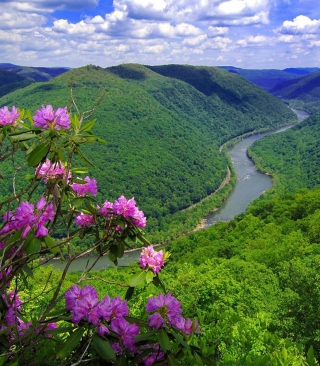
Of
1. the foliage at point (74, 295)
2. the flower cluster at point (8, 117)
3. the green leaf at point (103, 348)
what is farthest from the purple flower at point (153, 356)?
the flower cluster at point (8, 117)

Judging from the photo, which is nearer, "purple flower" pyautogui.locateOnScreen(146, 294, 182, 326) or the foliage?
the foliage

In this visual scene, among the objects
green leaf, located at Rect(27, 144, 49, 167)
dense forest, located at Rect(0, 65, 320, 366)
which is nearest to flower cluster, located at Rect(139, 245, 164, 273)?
dense forest, located at Rect(0, 65, 320, 366)

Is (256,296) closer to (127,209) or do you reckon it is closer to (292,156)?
(127,209)

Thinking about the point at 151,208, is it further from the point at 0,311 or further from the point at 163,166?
the point at 0,311

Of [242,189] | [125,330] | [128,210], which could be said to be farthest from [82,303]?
[242,189]

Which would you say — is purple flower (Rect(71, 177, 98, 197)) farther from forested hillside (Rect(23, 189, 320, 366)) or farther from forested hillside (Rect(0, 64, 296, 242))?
forested hillside (Rect(0, 64, 296, 242))
